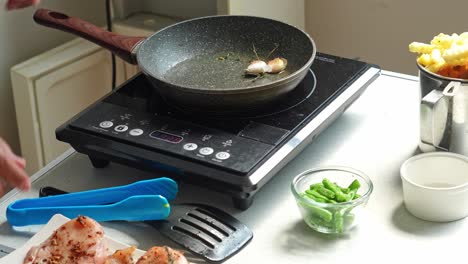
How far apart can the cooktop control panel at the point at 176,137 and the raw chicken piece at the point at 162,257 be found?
154mm

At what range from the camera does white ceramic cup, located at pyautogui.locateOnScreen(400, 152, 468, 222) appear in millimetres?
998

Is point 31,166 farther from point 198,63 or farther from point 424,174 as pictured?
point 424,174

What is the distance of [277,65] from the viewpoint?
48.0 inches

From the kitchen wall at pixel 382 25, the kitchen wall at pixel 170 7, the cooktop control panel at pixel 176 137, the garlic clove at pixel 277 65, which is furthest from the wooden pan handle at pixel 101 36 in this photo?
the kitchen wall at pixel 382 25

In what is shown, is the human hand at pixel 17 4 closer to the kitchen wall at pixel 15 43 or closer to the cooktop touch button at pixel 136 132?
the cooktop touch button at pixel 136 132

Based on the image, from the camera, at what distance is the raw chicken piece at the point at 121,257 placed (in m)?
0.92

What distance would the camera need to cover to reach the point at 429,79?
3.58 feet

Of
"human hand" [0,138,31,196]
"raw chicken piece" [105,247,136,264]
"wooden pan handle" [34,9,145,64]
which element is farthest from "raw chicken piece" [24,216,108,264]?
"wooden pan handle" [34,9,145,64]

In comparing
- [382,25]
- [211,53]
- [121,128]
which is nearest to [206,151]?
[121,128]

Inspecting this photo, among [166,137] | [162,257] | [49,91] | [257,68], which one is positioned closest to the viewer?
[162,257]

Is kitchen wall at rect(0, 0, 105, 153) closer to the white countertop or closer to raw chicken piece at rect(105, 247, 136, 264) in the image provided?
the white countertop

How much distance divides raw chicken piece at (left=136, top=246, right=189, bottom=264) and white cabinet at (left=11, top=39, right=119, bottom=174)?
0.83 m

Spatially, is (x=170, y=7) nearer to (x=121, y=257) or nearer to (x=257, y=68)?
(x=257, y=68)

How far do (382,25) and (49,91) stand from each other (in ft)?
2.51
